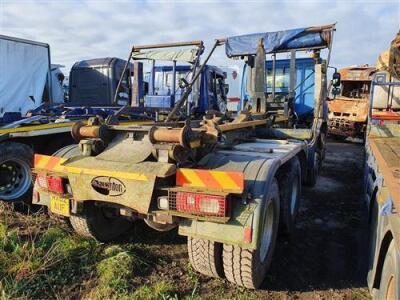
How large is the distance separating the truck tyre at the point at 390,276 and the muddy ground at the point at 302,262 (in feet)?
2.72

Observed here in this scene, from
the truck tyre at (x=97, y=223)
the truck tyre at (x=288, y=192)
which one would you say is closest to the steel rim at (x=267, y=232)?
the truck tyre at (x=288, y=192)

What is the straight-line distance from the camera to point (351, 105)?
44.2 ft

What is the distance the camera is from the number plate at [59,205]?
336 cm

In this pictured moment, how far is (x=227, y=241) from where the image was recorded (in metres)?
2.74

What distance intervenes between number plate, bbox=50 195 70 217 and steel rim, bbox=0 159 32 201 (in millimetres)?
1947

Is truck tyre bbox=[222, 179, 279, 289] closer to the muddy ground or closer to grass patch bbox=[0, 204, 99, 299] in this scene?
the muddy ground

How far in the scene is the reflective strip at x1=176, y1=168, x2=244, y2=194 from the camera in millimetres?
2680

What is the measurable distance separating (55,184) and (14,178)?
230 centimetres

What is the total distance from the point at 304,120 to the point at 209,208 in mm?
5427

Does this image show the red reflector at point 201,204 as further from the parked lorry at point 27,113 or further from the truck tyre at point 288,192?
the parked lorry at point 27,113

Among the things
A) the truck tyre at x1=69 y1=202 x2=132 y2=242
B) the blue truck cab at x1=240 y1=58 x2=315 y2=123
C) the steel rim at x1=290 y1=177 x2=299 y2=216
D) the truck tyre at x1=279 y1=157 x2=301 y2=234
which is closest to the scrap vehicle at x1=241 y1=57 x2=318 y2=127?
the blue truck cab at x1=240 y1=58 x2=315 y2=123

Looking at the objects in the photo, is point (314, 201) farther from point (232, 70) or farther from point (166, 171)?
point (232, 70)

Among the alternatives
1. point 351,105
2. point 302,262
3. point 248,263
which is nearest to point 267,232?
point 248,263

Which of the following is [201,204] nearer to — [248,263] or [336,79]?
[248,263]
